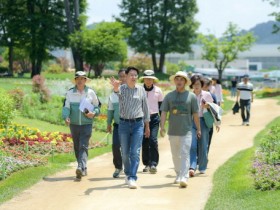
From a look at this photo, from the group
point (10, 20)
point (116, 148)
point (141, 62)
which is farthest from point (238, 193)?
point (141, 62)

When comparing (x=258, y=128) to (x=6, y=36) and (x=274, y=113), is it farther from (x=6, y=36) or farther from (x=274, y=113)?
(x=6, y=36)

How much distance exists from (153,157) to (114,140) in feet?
3.07

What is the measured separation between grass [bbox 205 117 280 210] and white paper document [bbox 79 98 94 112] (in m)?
2.49

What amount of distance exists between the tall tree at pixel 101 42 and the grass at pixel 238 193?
128ft

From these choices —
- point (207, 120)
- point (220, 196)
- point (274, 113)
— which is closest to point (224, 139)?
point (207, 120)

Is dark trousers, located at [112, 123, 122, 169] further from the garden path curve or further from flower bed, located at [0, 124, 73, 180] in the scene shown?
flower bed, located at [0, 124, 73, 180]

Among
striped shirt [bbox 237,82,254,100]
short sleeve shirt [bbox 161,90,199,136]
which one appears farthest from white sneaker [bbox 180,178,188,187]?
striped shirt [bbox 237,82,254,100]

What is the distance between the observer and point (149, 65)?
262 feet

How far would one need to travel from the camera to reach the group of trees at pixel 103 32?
50.7 metres

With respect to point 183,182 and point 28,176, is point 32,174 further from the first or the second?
point 183,182

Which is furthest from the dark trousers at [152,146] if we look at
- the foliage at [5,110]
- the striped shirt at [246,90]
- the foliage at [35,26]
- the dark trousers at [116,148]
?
the foliage at [35,26]

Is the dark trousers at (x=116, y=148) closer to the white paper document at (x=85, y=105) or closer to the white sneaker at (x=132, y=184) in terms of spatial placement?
the white paper document at (x=85, y=105)

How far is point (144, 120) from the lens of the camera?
33.7ft

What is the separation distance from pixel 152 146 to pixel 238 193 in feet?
8.92
